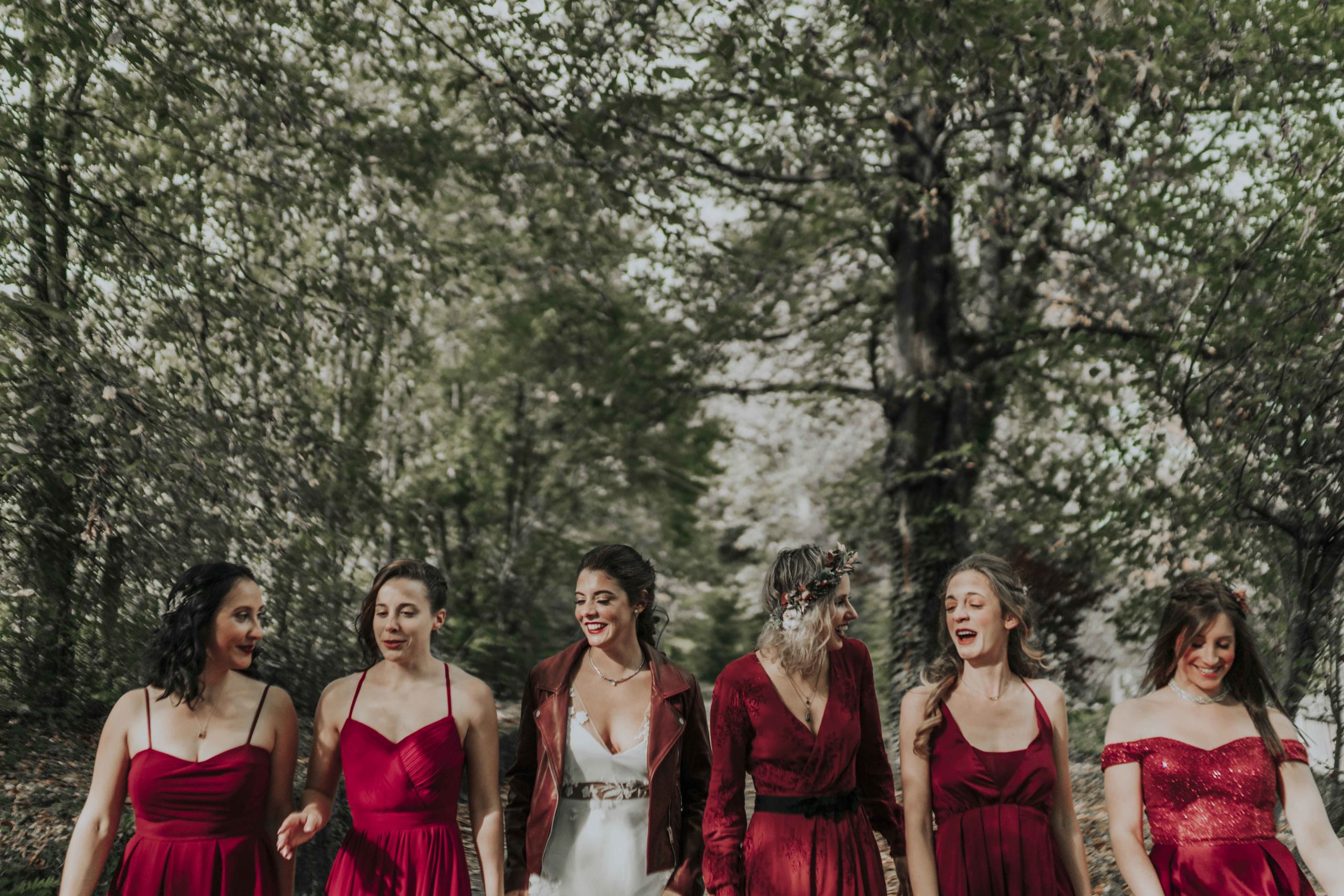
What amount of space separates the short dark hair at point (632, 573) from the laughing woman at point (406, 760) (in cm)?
61

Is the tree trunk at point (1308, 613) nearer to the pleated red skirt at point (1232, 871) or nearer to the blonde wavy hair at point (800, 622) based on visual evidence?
the pleated red skirt at point (1232, 871)

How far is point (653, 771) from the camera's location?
4133 millimetres

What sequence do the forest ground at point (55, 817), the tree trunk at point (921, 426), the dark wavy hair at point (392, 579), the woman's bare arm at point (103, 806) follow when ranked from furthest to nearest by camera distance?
the tree trunk at point (921, 426)
the forest ground at point (55, 817)
the dark wavy hair at point (392, 579)
the woman's bare arm at point (103, 806)

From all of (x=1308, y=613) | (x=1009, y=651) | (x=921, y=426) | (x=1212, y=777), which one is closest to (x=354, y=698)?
(x=1009, y=651)

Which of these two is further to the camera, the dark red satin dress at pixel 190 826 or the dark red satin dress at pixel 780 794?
the dark red satin dress at pixel 780 794

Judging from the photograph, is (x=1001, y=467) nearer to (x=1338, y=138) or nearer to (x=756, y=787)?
(x=1338, y=138)

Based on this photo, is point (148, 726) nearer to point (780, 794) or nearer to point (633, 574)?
point (633, 574)

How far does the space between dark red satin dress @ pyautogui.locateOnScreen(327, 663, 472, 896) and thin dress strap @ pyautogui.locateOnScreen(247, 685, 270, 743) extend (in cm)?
30

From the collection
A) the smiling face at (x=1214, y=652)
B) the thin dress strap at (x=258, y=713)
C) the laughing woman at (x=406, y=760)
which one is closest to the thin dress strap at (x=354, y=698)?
the laughing woman at (x=406, y=760)

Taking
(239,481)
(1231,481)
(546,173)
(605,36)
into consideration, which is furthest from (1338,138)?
(239,481)

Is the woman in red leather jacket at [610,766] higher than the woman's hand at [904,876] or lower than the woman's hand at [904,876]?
higher

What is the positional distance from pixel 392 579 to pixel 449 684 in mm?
438

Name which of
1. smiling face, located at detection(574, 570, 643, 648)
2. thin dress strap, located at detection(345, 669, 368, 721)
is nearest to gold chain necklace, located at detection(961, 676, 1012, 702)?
smiling face, located at detection(574, 570, 643, 648)

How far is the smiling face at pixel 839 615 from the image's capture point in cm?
417
